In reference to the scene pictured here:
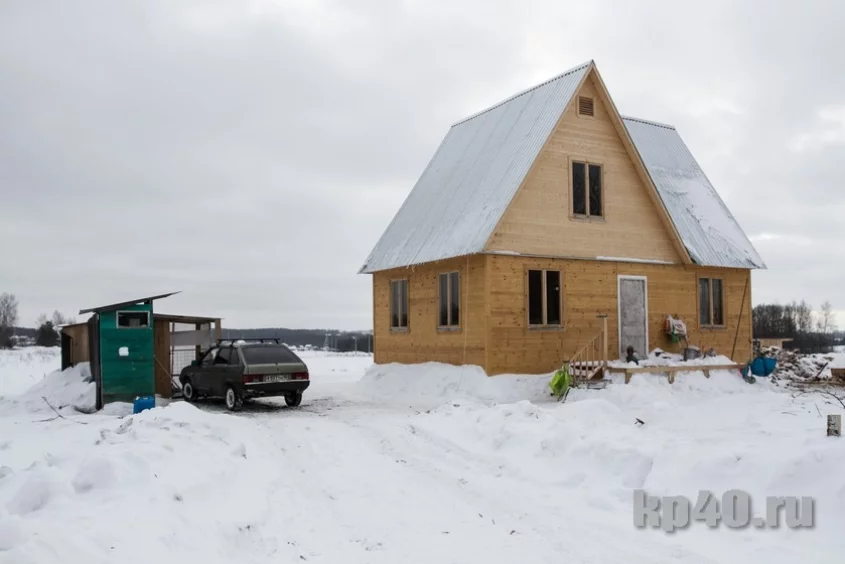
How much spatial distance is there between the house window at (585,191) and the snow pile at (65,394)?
561 inches

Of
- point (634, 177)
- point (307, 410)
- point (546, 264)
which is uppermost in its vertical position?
point (634, 177)

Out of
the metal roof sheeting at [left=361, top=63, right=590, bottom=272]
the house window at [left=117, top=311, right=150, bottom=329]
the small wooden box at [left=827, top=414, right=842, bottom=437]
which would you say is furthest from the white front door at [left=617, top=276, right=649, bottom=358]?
the house window at [left=117, top=311, right=150, bottom=329]

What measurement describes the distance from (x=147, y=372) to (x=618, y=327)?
1336cm

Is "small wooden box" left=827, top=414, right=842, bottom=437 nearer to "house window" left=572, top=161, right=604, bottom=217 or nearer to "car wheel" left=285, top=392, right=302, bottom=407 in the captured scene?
"car wheel" left=285, top=392, right=302, bottom=407

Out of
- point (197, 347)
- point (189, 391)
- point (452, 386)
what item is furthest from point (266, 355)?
point (452, 386)

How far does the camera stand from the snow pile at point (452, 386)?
19508 millimetres

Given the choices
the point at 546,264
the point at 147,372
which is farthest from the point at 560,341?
the point at 147,372

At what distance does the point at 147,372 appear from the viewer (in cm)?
1923

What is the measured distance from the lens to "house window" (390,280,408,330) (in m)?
24.3

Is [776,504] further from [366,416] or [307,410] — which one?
[307,410]

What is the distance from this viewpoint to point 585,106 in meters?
22.4

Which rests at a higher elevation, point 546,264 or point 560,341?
point 546,264

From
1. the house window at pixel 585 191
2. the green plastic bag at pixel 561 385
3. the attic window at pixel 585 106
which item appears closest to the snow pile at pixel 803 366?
the house window at pixel 585 191

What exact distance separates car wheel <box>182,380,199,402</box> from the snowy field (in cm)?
404
